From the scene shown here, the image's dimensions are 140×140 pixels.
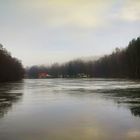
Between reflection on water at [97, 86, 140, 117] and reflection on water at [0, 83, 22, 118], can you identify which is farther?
reflection on water at [0, 83, 22, 118]

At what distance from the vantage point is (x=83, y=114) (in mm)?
18969

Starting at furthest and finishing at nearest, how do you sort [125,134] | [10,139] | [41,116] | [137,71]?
[137,71], [41,116], [125,134], [10,139]

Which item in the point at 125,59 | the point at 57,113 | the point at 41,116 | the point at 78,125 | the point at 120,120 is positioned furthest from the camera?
the point at 125,59

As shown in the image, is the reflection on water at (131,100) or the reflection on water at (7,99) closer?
the reflection on water at (131,100)

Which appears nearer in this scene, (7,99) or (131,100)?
(131,100)

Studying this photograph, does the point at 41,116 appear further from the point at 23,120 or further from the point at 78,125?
the point at 78,125

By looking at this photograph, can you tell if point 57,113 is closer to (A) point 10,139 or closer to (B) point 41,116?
(B) point 41,116

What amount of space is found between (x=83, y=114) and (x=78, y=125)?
4189mm

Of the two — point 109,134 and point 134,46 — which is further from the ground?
point 134,46

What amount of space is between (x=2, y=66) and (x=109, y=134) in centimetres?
10174

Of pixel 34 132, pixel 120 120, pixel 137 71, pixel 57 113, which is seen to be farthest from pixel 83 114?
pixel 137 71

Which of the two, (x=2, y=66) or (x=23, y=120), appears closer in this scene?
(x=23, y=120)

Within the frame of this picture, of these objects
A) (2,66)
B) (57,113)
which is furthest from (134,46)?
(57,113)

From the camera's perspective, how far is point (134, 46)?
141500 mm
